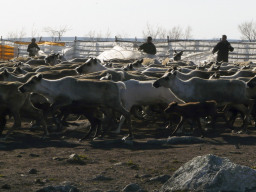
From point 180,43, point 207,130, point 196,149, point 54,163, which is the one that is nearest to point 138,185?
point 54,163

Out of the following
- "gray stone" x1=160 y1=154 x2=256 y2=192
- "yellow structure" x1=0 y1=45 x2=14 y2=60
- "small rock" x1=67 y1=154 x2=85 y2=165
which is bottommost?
"yellow structure" x1=0 y1=45 x2=14 y2=60

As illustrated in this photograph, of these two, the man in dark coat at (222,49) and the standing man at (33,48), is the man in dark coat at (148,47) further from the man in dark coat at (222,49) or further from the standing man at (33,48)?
the standing man at (33,48)

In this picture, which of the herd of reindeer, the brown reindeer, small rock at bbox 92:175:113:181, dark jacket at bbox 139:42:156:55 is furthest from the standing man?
small rock at bbox 92:175:113:181

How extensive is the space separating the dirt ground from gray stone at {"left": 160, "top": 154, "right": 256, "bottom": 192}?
312mm

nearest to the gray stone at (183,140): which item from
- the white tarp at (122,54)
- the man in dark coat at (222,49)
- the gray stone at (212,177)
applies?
the gray stone at (212,177)

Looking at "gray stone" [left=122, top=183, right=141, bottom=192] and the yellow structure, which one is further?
the yellow structure

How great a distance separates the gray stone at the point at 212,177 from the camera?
7.93 metres

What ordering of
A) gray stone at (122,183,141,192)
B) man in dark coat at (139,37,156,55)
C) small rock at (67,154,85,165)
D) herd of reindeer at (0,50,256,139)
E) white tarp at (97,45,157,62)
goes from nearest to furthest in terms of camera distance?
gray stone at (122,183,141,192) → small rock at (67,154,85,165) → herd of reindeer at (0,50,256,139) → man in dark coat at (139,37,156,55) → white tarp at (97,45,157,62)

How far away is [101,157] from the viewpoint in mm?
10516

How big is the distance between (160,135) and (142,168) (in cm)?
406

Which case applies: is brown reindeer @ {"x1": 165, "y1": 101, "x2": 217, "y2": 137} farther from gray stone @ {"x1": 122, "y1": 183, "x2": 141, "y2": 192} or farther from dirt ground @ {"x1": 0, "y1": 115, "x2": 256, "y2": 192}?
gray stone @ {"x1": 122, "y1": 183, "x2": 141, "y2": 192}

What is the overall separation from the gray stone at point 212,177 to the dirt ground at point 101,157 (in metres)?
0.31

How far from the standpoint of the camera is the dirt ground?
8.49 metres

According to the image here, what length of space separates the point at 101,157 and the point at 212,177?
9.43 feet
